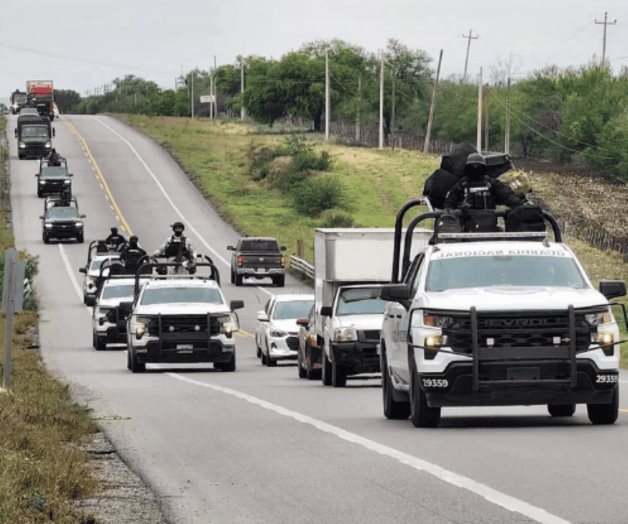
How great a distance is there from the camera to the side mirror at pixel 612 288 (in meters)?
17.2

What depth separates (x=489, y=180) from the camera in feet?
65.0

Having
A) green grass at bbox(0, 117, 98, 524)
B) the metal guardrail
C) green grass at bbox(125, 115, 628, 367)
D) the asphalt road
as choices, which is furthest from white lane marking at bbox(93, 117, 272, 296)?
green grass at bbox(0, 117, 98, 524)

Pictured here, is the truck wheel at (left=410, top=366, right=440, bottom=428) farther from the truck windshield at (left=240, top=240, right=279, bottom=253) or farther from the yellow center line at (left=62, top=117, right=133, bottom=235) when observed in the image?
the yellow center line at (left=62, top=117, right=133, bottom=235)

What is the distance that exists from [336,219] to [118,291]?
51.2 meters

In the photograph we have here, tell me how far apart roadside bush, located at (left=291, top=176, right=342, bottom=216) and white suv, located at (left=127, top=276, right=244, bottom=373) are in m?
68.3

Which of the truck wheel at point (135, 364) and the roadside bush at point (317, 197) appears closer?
the truck wheel at point (135, 364)

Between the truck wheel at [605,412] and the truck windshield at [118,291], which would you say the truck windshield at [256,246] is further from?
the truck wheel at [605,412]

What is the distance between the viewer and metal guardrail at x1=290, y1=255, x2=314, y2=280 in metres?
73.3

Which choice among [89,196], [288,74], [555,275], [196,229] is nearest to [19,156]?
[89,196]

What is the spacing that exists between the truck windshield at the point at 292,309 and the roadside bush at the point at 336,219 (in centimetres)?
5377

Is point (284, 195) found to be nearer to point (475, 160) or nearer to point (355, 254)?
point (355, 254)

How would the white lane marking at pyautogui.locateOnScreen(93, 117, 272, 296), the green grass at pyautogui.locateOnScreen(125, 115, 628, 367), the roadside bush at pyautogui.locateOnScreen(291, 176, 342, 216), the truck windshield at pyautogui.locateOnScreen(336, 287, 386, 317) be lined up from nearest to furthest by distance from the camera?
the truck windshield at pyautogui.locateOnScreen(336, 287, 386, 317) → the white lane marking at pyautogui.locateOnScreen(93, 117, 272, 296) → the green grass at pyautogui.locateOnScreen(125, 115, 628, 367) → the roadside bush at pyautogui.locateOnScreen(291, 176, 342, 216)

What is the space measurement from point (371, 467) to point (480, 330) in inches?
122

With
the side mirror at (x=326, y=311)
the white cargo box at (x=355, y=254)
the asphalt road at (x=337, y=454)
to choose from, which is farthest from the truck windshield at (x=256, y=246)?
the side mirror at (x=326, y=311)
